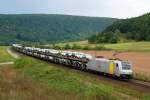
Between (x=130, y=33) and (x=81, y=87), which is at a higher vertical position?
(x=130, y=33)

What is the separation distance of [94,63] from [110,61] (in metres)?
5.10

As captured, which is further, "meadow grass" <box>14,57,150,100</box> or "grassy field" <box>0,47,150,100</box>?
"meadow grass" <box>14,57,150,100</box>

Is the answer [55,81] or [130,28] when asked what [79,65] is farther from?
[130,28]

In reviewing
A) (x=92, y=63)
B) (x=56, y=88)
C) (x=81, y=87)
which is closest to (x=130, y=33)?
(x=92, y=63)

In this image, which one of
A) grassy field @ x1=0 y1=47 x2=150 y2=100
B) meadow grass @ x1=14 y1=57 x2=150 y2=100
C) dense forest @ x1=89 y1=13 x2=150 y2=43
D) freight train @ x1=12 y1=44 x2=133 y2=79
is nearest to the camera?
grassy field @ x1=0 y1=47 x2=150 y2=100

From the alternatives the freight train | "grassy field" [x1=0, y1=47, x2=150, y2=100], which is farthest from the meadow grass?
the freight train

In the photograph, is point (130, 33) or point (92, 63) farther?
point (130, 33)

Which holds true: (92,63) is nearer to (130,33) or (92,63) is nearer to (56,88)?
(56,88)

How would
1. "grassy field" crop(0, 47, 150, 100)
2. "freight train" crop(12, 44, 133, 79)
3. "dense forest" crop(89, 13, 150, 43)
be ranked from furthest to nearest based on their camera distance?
"dense forest" crop(89, 13, 150, 43)
"freight train" crop(12, 44, 133, 79)
"grassy field" crop(0, 47, 150, 100)

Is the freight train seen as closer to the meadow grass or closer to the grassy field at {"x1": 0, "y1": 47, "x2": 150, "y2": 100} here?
the meadow grass

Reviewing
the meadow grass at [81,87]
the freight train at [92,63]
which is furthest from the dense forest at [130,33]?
the meadow grass at [81,87]

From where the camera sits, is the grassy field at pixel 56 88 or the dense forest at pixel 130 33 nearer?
the grassy field at pixel 56 88

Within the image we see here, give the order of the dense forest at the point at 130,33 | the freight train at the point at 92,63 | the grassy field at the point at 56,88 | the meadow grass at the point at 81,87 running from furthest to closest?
the dense forest at the point at 130,33 → the freight train at the point at 92,63 → the meadow grass at the point at 81,87 → the grassy field at the point at 56,88

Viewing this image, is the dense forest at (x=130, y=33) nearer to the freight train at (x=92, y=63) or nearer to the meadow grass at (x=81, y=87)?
the freight train at (x=92, y=63)
